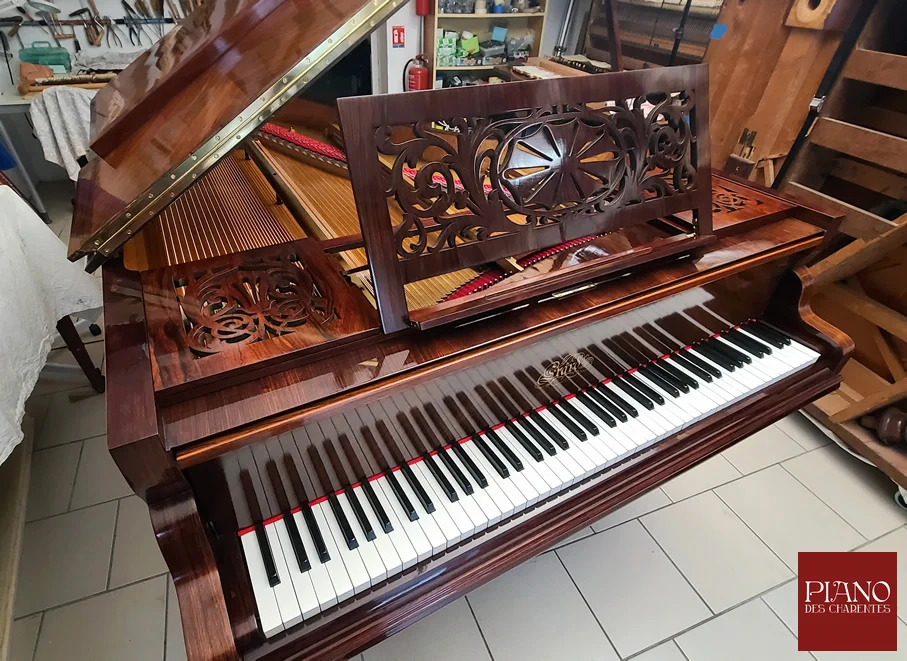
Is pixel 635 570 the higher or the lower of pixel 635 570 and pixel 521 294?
the lower

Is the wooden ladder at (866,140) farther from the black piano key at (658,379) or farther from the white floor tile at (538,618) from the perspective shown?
the white floor tile at (538,618)

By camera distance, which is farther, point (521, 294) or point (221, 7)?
point (221, 7)

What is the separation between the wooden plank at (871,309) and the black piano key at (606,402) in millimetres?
1653

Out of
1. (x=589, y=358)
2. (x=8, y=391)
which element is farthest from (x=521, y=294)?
(x=8, y=391)

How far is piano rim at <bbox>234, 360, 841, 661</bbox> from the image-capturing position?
38.2 inches

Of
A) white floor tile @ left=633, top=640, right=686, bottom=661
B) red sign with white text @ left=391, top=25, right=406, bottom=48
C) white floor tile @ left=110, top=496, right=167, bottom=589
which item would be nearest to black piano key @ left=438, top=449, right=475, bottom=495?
white floor tile @ left=633, top=640, right=686, bottom=661

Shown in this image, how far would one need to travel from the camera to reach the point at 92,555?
1808 millimetres

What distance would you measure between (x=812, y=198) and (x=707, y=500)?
1.48 m

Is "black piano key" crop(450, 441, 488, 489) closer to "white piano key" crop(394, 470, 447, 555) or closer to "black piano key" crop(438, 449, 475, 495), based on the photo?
"black piano key" crop(438, 449, 475, 495)

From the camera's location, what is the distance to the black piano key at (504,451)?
1.20 meters

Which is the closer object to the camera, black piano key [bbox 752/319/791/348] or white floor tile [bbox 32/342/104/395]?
black piano key [bbox 752/319/791/348]

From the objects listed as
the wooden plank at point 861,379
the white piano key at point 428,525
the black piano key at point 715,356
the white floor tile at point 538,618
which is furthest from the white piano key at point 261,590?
the wooden plank at point 861,379

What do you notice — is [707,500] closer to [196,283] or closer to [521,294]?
[521,294]

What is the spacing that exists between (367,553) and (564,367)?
663mm
